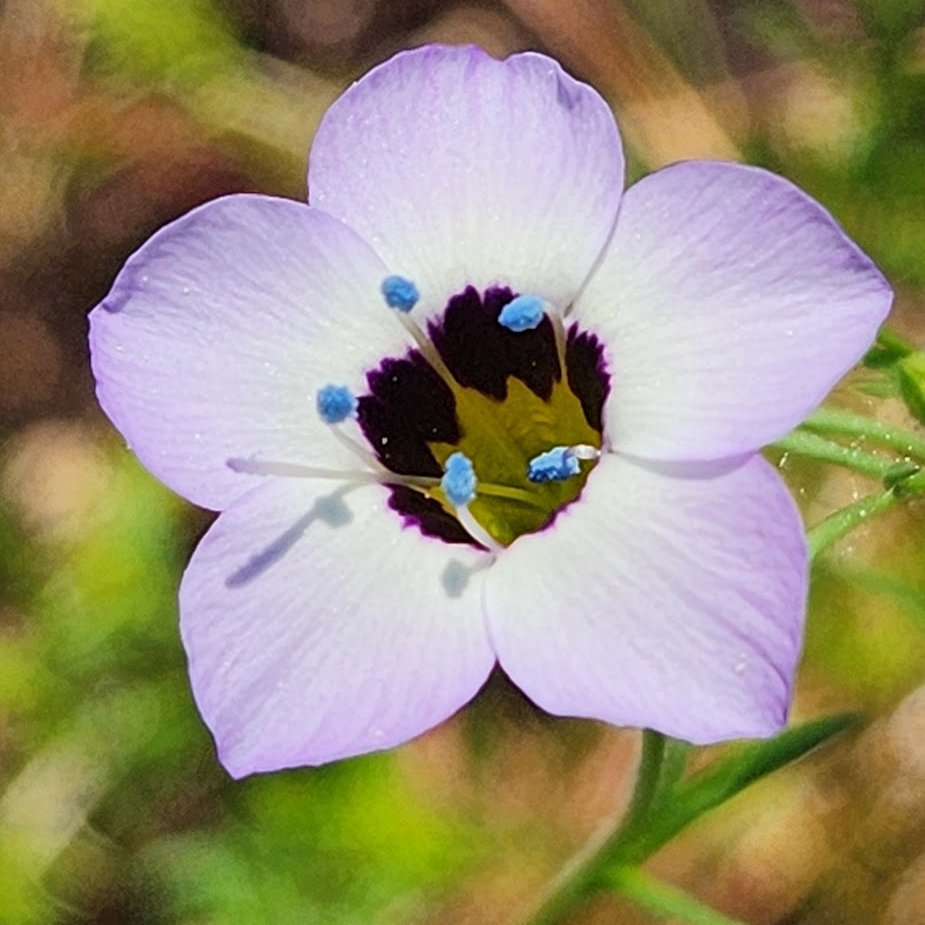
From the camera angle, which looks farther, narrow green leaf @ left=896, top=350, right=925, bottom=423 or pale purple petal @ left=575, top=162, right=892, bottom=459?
narrow green leaf @ left=896, top=350, right=925, bottom=423

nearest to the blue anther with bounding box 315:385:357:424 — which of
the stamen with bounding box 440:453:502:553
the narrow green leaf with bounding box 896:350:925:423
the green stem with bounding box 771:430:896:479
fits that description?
the stamen with bounding box 440:453:502:553

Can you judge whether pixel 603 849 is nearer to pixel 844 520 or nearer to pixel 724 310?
pixel 844 520

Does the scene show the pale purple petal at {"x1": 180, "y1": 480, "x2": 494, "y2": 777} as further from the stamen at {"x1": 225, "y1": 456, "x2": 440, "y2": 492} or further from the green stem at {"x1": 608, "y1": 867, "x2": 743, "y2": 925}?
the green stem at {"x1": 608, "y1": 867, "x2": 743, "y2": 925}

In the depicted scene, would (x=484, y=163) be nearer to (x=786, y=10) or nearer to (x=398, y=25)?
(x=786, y=10)

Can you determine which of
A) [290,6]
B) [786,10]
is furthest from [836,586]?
[290,6]

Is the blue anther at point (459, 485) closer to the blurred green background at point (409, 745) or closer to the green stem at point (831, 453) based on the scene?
the green stem at point (831, 453)

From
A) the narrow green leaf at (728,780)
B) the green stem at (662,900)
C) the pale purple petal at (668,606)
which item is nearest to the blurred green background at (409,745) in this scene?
the narrow green leaf at (728,780)

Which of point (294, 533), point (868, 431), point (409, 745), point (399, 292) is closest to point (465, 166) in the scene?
point (399, 292)
